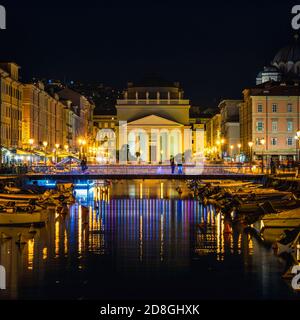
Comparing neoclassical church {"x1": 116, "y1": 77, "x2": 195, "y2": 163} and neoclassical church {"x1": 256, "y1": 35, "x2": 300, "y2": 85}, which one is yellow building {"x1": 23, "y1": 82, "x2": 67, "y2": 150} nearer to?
neoclassical church {"x1": 256, "y1": 35, "x2": 300, "y2": 85}

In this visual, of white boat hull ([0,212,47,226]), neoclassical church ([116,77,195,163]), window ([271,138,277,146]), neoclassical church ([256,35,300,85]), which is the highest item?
neoclassical church ([256,35,300,85])

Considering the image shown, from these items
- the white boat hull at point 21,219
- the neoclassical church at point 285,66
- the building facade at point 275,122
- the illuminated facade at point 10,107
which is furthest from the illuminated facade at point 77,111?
the white boat hull at point 21,219

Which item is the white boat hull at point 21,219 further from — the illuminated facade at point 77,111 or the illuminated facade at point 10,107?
the illuminated facade at point 77,111

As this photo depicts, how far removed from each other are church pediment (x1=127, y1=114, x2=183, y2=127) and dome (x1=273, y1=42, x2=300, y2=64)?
32.7m

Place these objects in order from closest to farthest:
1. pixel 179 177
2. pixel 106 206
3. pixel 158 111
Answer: pixel 106 206, pixel 179 177, pixel 158 111

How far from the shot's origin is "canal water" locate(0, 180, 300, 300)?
26.1 m

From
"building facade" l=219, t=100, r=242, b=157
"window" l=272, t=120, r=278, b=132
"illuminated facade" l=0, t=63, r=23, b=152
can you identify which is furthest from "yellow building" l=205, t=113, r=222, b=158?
"illuminated facade" l=0, t=63, r=23, b=152

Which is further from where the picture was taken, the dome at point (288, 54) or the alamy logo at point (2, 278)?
the dome at point (288, 54)

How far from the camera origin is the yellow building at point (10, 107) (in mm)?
79812

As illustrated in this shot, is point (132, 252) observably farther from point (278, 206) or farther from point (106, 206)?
point (106, 206)

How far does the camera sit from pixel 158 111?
17888cm

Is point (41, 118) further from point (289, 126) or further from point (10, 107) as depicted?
point (289, 126)

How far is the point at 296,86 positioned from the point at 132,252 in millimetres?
84039
